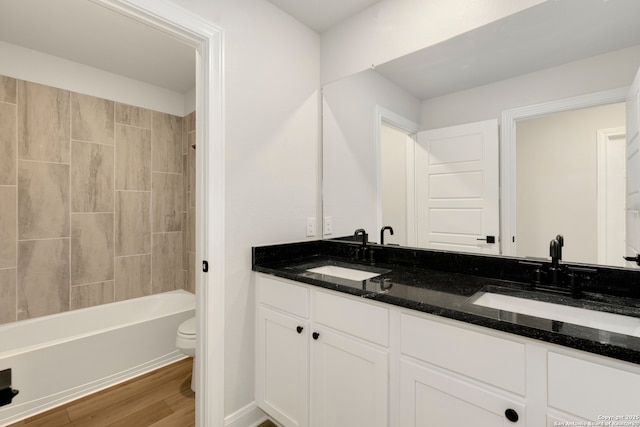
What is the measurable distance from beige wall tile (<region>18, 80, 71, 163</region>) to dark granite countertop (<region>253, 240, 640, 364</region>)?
199cm

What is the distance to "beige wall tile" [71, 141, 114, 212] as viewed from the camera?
2421 millimetres

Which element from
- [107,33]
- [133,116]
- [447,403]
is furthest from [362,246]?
[133,116]

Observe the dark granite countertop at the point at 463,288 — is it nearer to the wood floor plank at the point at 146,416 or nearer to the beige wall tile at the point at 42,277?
the wood floor plank at the point at 146,416

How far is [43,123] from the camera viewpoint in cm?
227

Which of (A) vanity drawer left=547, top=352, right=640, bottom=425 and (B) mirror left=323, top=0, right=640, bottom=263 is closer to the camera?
(A) vanity drawer left=547, top=352, right=640, bottom=425

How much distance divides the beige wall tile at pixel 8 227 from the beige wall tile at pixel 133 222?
65 centimetres

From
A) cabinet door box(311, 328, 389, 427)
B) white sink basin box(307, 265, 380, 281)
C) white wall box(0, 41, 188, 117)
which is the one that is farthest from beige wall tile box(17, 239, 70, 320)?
cabinet door box(311, 328, 389, 427)

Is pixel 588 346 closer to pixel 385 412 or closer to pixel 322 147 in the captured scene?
pixel 385 412

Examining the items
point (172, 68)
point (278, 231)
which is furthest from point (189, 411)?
point (172, 68)

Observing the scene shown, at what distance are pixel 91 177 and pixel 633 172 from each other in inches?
133

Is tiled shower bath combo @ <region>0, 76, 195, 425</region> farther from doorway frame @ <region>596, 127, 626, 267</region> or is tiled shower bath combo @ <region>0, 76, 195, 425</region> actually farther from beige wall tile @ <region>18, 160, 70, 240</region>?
doorway frame @ <region>596, 127, 626, 267</region>

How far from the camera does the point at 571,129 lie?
1.17 metres

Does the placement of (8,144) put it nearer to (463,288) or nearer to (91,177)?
(91,177)

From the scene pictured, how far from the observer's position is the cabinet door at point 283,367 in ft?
4.54
